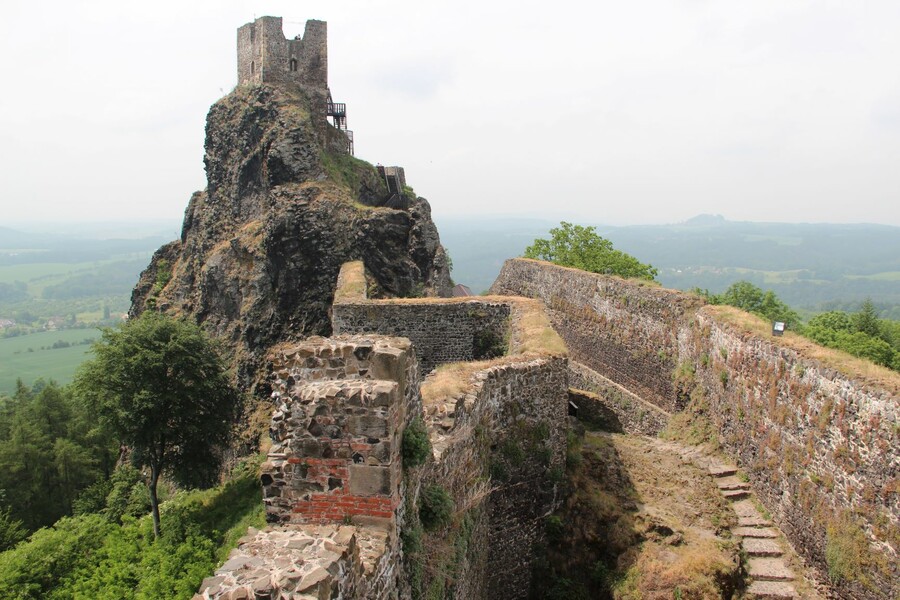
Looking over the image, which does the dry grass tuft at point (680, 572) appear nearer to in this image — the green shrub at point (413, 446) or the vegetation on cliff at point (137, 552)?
the green shrub at point (413, 446)

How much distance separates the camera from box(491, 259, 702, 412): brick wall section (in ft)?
48.8

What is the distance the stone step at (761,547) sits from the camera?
952cm

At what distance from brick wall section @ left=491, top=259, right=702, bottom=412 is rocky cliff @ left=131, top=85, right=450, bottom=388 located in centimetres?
894

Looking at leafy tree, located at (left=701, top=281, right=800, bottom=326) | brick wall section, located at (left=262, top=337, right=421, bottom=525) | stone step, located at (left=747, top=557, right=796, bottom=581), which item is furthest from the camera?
leafy tree, located at (left=701, top=281, right=800, bottom=326)

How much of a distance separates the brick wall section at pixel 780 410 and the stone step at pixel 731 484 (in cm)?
19

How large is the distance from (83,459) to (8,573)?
15.0m

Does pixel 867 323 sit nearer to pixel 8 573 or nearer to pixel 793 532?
pixel 793 532

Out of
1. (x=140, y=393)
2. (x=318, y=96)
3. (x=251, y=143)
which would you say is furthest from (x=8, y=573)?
(x=318, y=96)

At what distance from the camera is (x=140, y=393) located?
18391 mm

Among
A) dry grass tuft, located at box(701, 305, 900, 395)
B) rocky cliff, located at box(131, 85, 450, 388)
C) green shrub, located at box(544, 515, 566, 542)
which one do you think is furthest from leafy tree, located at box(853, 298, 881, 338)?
green shrub, located at box(544, 515, 566, 542)

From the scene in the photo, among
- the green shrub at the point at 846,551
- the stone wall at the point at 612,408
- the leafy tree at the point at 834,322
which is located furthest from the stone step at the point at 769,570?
the leafy tree at the point at 834,322

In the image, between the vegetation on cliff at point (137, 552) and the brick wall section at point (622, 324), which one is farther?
the vegetation on cliff at point (137, 552)

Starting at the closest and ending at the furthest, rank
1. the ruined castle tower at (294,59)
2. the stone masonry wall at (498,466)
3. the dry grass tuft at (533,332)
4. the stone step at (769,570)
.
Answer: the stone masonry wall at (498,466), the stone step at (769,570), the dry grass tuft at (533,332), the ruined castle tower at (294,59)

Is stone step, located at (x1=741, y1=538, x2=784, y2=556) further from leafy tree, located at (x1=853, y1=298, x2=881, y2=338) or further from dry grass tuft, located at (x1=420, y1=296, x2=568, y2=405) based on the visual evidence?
leafy tree, located at (x1=853, y1=298, x2=881, y2=338)
